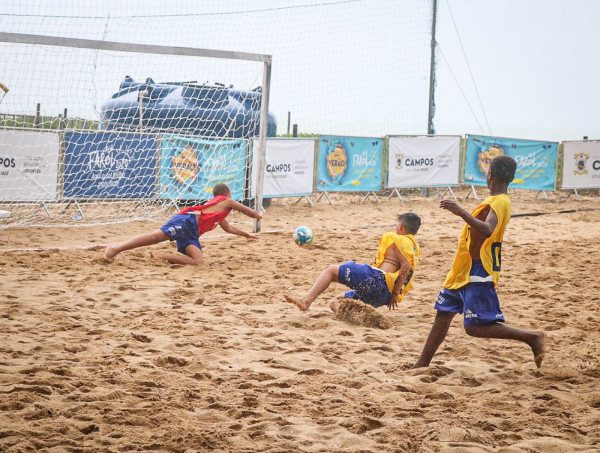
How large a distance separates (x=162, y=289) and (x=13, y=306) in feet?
4.94

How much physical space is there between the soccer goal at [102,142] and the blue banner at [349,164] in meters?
1.81

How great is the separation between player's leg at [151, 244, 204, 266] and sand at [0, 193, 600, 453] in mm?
123

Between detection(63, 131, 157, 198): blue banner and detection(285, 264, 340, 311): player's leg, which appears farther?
detection(63, 131, 157, 198): blue banner

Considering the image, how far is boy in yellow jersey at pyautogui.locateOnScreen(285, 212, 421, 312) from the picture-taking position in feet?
20.4

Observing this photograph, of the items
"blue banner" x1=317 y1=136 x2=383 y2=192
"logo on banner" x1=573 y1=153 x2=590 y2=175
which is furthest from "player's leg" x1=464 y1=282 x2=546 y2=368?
"logo on banner" x1=573 y1=153 x2=590 y2=175

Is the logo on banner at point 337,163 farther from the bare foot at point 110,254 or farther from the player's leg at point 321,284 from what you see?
the player's leg at point 321,284

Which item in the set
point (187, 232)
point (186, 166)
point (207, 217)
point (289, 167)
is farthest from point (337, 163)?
point (187, 232)

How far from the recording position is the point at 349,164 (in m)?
16.1

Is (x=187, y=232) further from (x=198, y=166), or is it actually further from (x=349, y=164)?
(x=349, y=164)

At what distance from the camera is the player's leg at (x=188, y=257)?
8602 millimetres

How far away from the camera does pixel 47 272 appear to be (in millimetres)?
7746

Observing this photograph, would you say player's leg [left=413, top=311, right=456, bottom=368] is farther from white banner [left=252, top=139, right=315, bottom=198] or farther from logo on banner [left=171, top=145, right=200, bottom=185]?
Result: white banner [left=252, top=139, right=315, bottom=198]

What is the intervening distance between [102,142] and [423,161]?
772 centimetres

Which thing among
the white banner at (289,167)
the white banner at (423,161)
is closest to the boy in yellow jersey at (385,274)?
the white banner at (289,167)
